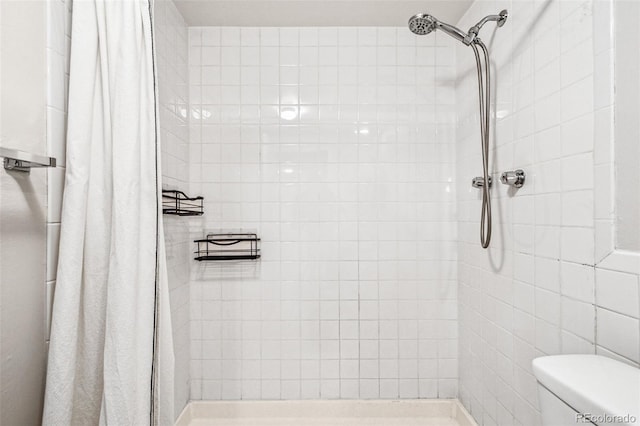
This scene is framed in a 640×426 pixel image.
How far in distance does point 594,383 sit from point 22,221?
139cm

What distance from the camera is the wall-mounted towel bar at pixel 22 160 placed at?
73 centimetres

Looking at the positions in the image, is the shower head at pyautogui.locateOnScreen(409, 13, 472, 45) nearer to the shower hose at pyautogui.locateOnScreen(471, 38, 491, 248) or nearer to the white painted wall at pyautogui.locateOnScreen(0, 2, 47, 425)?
the shower hose at pyautogui.locateOnScreen(471, 38, 491, 248)

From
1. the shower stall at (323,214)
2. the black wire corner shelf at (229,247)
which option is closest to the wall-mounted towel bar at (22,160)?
the shower stall at (323,214)

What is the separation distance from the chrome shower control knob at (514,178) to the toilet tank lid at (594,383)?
2.06ft

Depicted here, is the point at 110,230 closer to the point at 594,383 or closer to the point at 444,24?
the point at 594,383

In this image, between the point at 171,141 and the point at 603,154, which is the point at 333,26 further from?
the point at 603,154

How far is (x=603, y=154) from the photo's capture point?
97cm

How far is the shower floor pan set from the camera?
192 cm

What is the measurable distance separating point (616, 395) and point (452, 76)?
1709mm

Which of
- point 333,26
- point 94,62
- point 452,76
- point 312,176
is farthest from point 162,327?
point 452,76

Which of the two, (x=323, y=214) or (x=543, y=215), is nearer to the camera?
(x=543, y=215)

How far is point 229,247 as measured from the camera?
1.93 metres

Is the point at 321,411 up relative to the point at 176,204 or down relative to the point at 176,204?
down

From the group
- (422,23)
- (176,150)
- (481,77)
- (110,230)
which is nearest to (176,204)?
(176,150)
